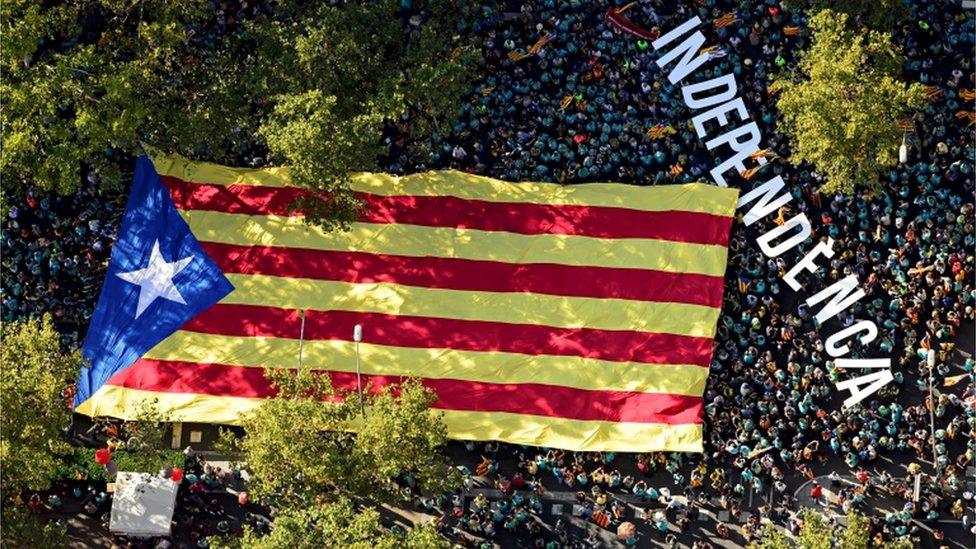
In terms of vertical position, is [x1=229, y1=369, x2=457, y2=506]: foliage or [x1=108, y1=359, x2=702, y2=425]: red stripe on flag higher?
[x1=108, y1=359, x2=702, y2=425]: red stripe on flag

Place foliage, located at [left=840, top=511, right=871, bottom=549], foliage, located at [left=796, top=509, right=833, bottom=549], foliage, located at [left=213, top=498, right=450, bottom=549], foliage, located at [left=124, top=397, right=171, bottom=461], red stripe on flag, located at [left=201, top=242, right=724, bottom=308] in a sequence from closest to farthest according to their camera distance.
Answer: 1. foliage, located at [left=213, top=498, right=450, bottom=549]
2. foliage, located at [left=796, top=509, right=833, bottom=549]
3. foliage, located at [left=840, top=511, right=871, bottom=549]
4. foliage, located at [left=124, top=397, right=171, bottom=461]
5. red stripe on flag, located at [left=201, top=242, right=724, bottom=308]

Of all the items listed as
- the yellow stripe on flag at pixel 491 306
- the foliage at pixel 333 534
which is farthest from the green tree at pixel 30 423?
the yellow stripe on flag at pixel 491 306

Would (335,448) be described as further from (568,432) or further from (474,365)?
(568,432)

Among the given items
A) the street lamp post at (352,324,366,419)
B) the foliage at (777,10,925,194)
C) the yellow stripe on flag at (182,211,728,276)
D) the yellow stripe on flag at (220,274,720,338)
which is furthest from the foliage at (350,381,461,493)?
the foliage at (777,10,925,194)

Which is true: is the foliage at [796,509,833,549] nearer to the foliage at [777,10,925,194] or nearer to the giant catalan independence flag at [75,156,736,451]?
the giant catalan independence flag at [75,156,736,451]

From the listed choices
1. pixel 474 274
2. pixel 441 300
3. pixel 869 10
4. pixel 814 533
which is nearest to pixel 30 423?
pixel 441 300

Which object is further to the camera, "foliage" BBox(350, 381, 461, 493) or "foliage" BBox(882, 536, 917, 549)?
"foliage" BBox(882, 536, 917, 549)

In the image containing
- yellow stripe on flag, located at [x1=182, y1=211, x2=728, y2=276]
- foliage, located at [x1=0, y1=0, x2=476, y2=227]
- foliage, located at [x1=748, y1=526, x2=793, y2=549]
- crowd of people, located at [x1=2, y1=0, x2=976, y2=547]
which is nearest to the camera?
foliage, located at [x1=748, y1=526, x2=793, y2=549]

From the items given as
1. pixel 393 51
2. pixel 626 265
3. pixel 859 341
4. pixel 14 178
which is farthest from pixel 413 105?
pixel 859 341
